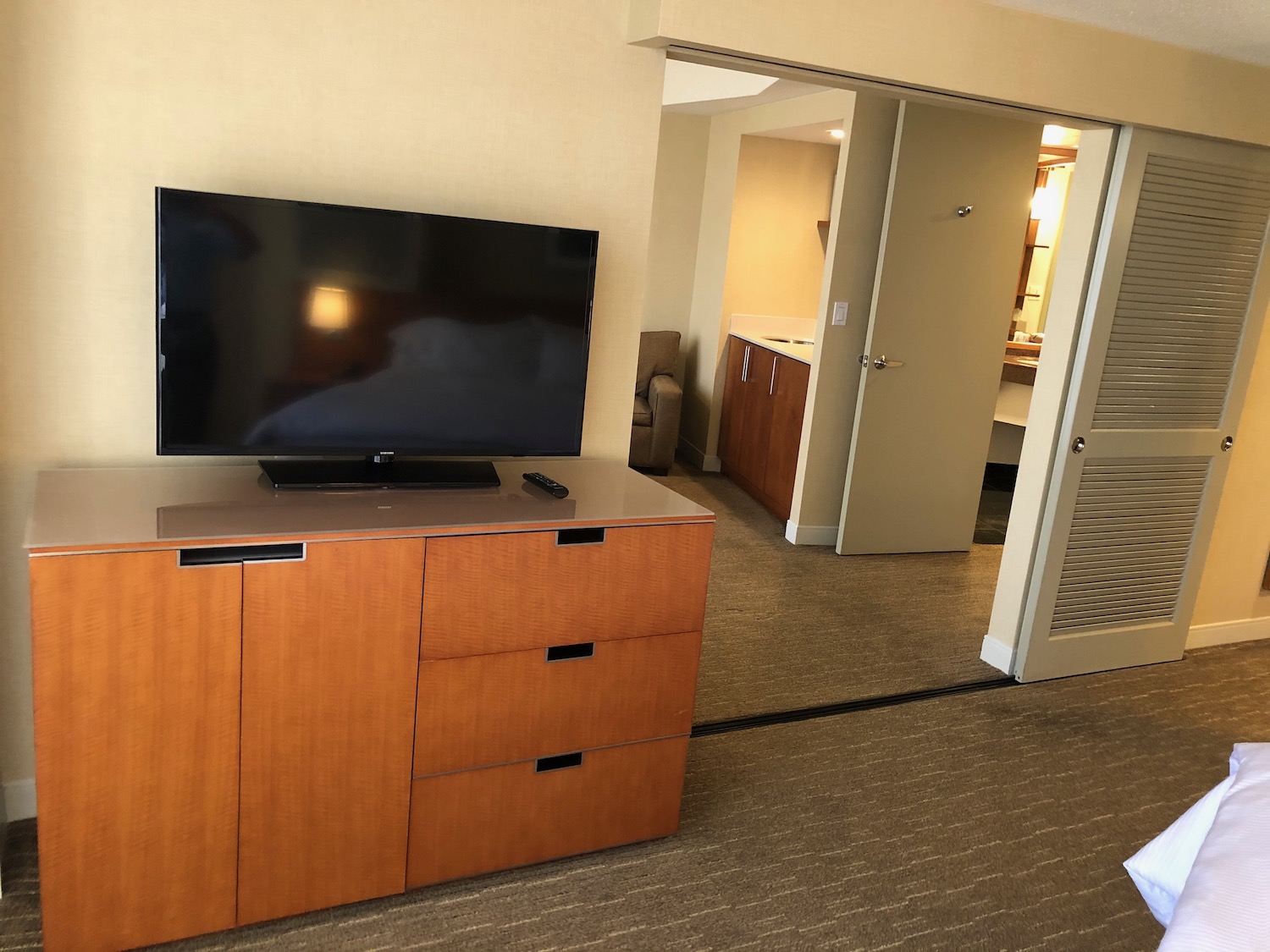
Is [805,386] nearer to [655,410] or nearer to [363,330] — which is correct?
[655,410]

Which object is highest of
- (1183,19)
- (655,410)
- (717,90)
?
(717,90)

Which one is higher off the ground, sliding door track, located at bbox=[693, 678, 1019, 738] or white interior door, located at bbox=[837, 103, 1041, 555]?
white interior door, located at bbox=[837, 103, 1041, 555]

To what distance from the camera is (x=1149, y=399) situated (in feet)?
11.1

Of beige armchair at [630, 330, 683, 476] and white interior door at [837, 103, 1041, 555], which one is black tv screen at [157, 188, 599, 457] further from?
beige armchair at [630, 330, 683, 476]

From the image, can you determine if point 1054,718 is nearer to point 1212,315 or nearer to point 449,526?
point 1212,315

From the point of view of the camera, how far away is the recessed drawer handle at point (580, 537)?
6.72 ft

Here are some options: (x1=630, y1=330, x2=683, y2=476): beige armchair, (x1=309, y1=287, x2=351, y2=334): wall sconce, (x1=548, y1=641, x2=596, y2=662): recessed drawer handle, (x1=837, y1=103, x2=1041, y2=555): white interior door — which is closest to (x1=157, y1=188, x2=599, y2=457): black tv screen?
(x1=309, y1=287, x2=351, y2=334): wall sconce

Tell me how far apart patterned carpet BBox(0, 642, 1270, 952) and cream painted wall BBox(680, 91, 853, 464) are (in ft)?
10.4

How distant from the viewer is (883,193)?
4469 millimetres

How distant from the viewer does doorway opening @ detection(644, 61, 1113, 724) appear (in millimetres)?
3592

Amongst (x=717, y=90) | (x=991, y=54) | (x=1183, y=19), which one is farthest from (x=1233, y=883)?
(x=717, y=90)

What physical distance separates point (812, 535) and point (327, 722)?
3267mm

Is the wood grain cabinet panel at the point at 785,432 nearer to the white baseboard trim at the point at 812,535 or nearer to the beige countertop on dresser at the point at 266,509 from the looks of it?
the white baseboard trim at the point at 812,535

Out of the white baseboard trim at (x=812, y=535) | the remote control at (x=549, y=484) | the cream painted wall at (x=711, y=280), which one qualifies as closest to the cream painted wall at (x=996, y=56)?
the remote control at (x=549, y=484)
